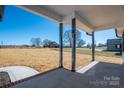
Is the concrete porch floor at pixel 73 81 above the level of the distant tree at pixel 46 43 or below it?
below

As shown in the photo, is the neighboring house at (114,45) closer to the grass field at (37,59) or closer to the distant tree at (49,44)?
the grass field at (37,59)

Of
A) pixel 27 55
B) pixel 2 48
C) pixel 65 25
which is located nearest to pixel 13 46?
pixel 2 48

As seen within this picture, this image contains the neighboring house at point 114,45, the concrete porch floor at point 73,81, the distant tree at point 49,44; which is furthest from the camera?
the neighboring house at point 114,45

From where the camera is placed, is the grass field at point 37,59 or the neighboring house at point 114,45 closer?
the grass field at point 37,59

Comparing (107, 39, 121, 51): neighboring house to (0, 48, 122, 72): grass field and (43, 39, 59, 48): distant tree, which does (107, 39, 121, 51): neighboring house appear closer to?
(0, 48, 122, 72): grass field

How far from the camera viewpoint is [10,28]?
866 centimetres

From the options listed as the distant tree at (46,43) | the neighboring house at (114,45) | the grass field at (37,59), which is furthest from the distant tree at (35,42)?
the neighboring house at (114,45)

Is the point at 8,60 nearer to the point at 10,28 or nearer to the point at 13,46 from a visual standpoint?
the point at 13,46

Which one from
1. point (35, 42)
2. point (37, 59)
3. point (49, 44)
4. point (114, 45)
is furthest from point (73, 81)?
point (114, 45)

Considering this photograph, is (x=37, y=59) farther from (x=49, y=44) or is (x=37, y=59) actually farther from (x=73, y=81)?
(x=73, y=81)

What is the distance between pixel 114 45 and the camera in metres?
19.3

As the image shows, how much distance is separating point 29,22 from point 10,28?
1.44 m

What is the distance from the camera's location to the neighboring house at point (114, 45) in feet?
62.0

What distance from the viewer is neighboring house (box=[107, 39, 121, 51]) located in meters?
18.9
